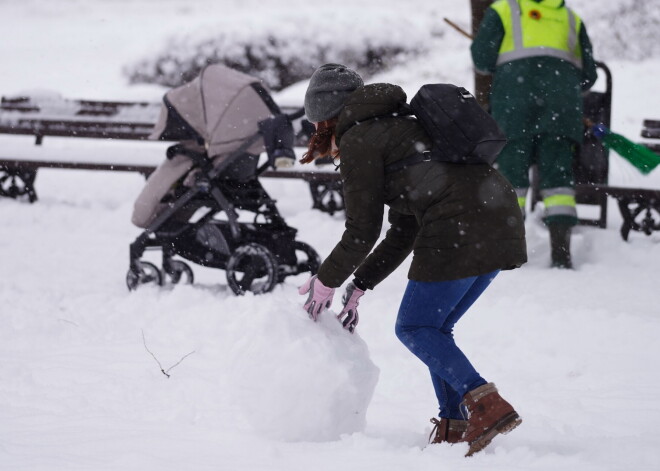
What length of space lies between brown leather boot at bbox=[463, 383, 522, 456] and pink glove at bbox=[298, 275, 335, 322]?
0.61 metres

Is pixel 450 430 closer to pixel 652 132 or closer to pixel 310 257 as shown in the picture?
pixel 310 257

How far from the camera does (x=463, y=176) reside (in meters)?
3.01

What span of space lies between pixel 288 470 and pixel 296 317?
24.3 inches

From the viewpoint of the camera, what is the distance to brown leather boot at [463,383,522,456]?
9.59 feet

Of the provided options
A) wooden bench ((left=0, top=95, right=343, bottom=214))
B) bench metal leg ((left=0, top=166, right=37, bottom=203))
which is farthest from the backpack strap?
bench metal leg ((left=0, top=166, right=37, bottom=203))

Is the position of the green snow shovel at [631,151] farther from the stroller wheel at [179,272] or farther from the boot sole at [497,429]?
the boot sole at [497,429]

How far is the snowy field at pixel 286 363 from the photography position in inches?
122

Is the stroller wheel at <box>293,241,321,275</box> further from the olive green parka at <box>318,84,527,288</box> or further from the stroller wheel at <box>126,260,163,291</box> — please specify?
the olive green parka at <box>318,84,527,288</box>

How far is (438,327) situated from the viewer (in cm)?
312

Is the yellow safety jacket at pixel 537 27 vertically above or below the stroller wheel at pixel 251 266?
above

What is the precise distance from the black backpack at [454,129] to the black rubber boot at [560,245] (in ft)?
12.4

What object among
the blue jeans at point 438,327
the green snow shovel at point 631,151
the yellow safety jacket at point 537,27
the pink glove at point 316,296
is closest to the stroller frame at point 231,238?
the yellow safety jacket at point 537,27

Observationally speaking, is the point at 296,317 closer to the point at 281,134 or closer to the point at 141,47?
the point at 281,134

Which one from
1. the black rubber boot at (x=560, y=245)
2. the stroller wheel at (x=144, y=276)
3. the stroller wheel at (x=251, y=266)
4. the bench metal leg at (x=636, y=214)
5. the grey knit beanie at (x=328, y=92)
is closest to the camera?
the grey knit beanie at (x=328, y=92)
